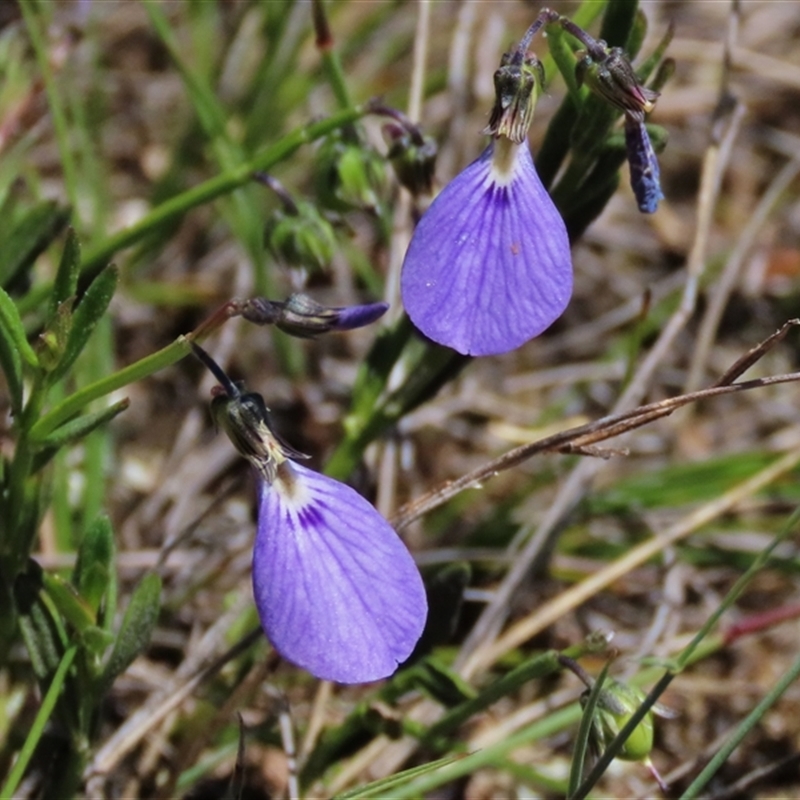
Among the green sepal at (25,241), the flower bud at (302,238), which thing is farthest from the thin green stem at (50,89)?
the flower bud at (302,238)

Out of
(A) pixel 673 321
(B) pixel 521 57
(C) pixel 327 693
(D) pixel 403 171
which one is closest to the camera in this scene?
(B) pixel 521 57

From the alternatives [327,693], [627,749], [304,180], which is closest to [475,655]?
[327,693]

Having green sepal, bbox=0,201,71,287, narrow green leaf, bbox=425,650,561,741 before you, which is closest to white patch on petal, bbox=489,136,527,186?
narrow green leaf, bbox=425,650,561,741

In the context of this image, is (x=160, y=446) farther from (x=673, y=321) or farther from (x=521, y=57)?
(x=521, y=57)

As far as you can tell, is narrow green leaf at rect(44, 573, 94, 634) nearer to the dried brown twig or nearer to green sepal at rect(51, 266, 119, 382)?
green sepal at rect(51, 266, 119, 382)

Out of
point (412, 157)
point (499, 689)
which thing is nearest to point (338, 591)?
point (499, 689)

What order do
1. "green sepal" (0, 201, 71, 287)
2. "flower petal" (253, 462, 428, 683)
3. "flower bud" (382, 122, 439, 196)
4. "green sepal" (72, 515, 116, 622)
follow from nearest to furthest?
1. "flower petal" (253, 462, 428, 683)
2. "green sepal" (72, 515, 116, 622)
3. "flower bud" (382, 122, 439, 196)
4. "green sepal" (0, 201, 71, 287)
